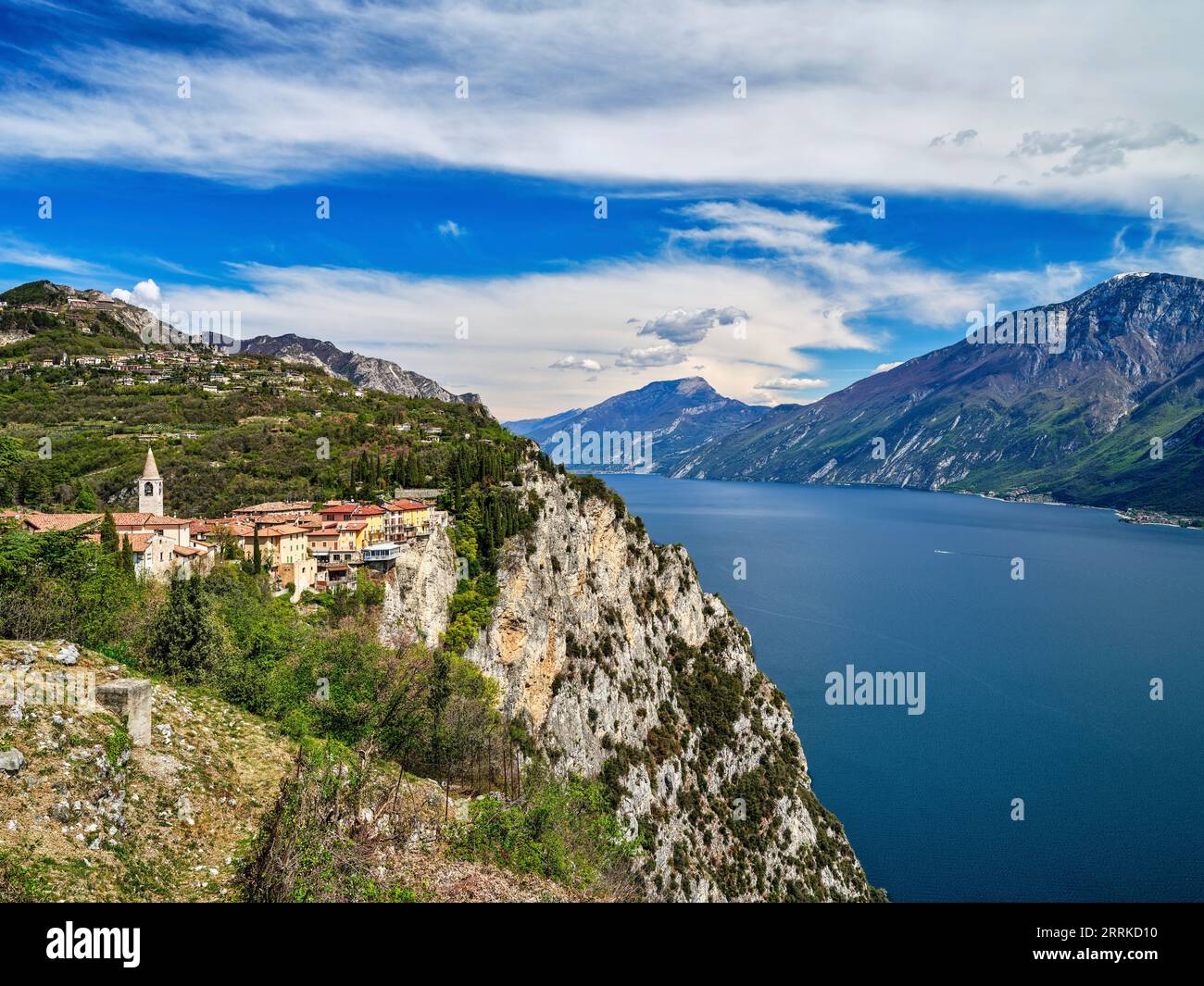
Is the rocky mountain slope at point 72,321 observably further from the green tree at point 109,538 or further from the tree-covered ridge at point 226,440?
the green tree at point 109,538

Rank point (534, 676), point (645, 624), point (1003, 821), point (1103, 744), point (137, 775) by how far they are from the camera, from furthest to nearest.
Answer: point (1103, 744) < point (645, 624) < point (1003, 821) < point (534, 676) < point (137, 775)

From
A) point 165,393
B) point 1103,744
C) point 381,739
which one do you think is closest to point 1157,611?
point 1103,744

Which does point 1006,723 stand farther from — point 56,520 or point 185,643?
point 56,520

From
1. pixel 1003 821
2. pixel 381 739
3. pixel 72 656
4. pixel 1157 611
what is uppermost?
pixel 72 656

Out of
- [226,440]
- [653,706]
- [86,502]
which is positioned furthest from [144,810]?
[226,440]

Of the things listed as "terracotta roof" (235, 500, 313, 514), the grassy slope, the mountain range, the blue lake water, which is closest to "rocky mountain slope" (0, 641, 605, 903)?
the grassy slope
